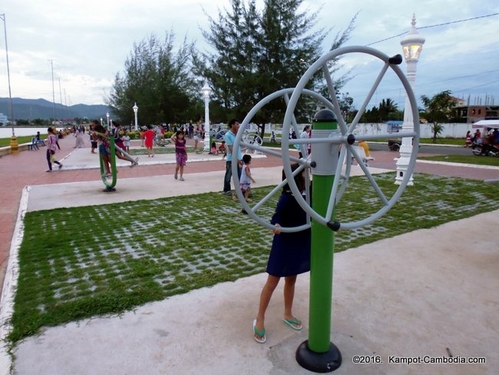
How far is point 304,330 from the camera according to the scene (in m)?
3.01

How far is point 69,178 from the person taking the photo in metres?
11.1

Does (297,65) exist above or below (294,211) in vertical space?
above

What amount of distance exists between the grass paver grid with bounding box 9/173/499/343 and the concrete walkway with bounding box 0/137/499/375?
252mm

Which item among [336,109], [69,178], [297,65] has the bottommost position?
[69,178]

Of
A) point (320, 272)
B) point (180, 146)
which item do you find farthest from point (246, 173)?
point (320, 272)

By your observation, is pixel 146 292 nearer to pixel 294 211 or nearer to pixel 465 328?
pixel 294 211

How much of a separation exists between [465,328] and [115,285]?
3.14 meters

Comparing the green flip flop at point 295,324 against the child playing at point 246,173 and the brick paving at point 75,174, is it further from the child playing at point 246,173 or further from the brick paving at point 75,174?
the brick paving at point 75,174

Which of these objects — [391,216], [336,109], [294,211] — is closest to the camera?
[336,109]

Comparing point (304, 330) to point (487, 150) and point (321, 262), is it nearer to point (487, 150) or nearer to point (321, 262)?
point (321, 262)

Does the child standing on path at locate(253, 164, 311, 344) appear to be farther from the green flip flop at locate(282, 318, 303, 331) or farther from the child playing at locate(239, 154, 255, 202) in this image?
the child playing at locate(239, 154, 255, 202)

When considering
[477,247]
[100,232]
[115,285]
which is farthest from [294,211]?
[100,232]

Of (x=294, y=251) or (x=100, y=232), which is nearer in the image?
(x=294, y=251)

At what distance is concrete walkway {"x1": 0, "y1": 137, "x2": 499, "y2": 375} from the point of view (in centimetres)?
259
